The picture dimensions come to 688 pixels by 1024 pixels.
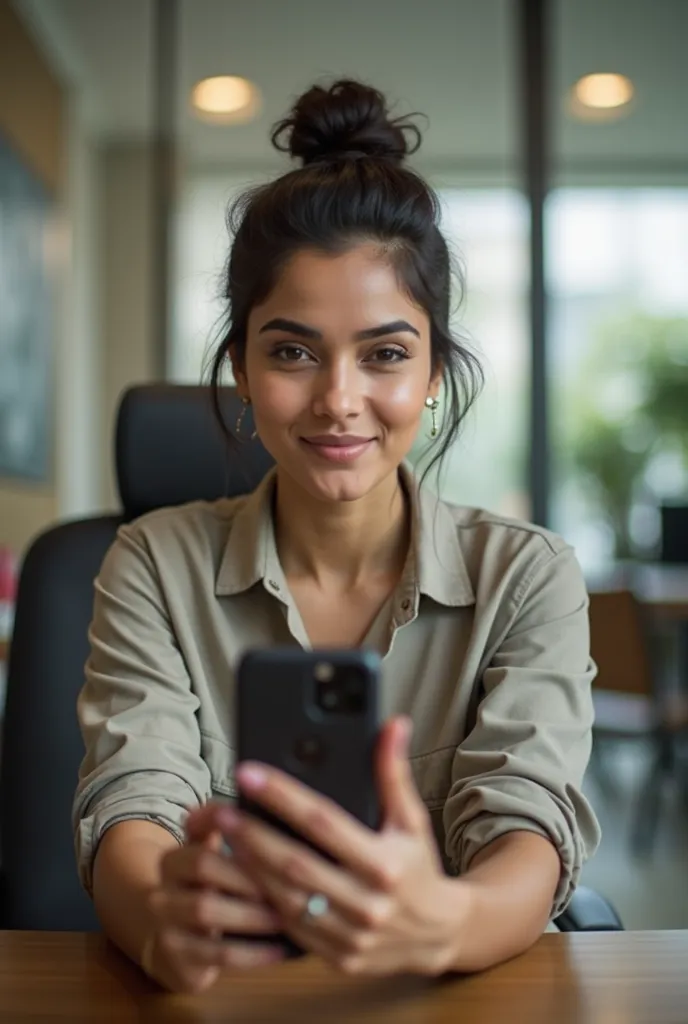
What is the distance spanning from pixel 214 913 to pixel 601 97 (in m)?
4.05

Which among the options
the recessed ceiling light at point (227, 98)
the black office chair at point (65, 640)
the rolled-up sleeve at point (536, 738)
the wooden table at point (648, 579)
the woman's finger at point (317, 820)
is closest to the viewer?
the woman's finger at point (317, 820)

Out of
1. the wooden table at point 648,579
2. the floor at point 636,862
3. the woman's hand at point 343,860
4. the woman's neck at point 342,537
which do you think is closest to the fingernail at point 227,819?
the woman's hand at point 343,860

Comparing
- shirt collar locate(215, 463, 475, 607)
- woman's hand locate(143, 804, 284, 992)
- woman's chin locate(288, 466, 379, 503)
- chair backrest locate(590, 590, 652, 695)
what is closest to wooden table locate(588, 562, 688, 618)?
chair backrest locate(590, 590, 652, 695)

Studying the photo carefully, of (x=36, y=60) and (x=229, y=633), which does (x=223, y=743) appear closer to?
(x=229, y=633)

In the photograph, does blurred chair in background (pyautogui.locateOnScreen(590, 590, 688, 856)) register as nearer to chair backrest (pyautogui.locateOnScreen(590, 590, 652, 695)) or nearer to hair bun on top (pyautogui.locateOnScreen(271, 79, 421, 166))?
chair backrest (pyautogui.locateOnScreen(590, 590, 652, 695))

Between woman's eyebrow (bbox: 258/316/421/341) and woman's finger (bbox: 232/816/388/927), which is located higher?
woman's eyebrow (bbox: 258/316/421/341)

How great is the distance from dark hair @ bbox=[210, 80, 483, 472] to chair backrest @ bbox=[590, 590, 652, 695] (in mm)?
1540

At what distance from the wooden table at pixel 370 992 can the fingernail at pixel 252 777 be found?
0.51 feet

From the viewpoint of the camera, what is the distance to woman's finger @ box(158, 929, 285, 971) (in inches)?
26.7

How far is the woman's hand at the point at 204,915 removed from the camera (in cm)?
65

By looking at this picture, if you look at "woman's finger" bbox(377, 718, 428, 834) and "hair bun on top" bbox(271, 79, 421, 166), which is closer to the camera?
"woman's finger" bbox(377, 718, 428, 834)

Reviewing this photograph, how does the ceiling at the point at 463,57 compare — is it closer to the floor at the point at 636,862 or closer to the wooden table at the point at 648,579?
the wooden table at the point at 648,579

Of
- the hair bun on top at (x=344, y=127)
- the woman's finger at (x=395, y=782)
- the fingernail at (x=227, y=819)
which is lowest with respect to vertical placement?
the fingernail at (x=227, y=819)

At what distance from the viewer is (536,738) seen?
3.22ft
